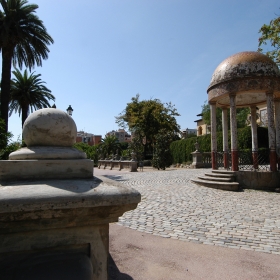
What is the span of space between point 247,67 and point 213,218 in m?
7.08

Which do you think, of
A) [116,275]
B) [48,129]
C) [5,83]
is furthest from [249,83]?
[5,83]

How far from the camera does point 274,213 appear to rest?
19.2 feet

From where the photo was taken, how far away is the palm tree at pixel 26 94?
76.5 feet

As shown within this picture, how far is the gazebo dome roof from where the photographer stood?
9.57m

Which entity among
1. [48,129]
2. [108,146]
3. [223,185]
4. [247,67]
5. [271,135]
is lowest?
[223,185]

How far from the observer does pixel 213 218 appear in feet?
17.8

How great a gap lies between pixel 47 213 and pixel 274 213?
6116 millimetres

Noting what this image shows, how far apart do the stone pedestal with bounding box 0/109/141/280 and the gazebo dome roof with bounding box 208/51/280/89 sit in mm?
9476

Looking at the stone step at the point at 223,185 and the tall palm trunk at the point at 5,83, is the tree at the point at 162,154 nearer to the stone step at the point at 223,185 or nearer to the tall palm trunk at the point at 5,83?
the stone step at the point at 223,185

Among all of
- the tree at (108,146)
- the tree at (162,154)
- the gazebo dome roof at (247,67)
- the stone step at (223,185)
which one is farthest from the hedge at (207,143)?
the tree at (108,146)

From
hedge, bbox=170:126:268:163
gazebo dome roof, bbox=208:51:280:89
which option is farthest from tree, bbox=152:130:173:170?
gazebo dome roof, bbox=208:51:280:89

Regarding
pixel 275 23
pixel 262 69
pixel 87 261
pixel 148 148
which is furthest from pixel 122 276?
pixel 148 148

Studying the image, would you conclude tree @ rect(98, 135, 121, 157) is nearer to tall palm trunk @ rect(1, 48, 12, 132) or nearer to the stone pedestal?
tall palm trunk @ rect(1, 48, 12, 132)

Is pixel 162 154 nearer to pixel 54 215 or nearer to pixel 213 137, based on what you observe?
pixel 213 137
